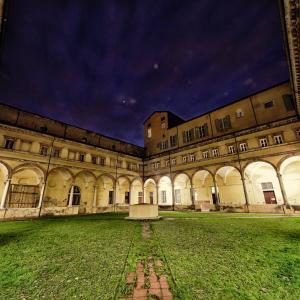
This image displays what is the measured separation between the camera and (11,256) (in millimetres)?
4742

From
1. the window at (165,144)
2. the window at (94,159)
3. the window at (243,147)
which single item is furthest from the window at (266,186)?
the window at (94,159)

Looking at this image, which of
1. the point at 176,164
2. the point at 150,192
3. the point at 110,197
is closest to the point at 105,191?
the point at 110,197

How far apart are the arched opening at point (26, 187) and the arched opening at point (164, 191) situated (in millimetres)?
17979

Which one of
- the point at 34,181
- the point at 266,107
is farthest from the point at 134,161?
the point at 266,107

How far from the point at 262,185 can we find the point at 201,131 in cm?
1145

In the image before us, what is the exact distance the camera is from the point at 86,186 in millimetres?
23938

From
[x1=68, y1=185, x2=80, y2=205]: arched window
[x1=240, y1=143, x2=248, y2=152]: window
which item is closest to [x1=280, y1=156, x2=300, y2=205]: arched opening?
[x1=240, y1=143, x2=248, y2=152]: window

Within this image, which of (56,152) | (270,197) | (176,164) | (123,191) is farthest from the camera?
(123,191)

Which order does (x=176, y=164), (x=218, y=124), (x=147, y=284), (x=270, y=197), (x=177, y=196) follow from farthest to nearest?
(x=177, y=196), (x=176, y=164), (x=218, y=124), (x=270, y=197), (x=147, y=284)

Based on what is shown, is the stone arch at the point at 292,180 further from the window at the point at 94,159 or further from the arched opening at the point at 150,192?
the window at the point at 94,159

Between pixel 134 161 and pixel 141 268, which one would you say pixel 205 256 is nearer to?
pixel 141 268

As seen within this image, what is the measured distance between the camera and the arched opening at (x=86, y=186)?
76.3 feet

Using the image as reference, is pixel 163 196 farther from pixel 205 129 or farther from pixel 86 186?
pixel 205 129

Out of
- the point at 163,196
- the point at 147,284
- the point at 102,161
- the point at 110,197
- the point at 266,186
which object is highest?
the point at 102,161
